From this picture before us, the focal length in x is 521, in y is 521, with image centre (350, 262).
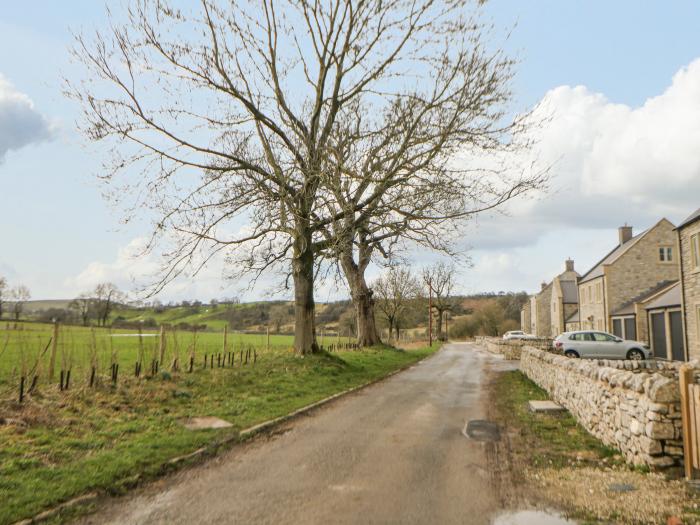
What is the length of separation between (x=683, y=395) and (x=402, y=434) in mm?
4442

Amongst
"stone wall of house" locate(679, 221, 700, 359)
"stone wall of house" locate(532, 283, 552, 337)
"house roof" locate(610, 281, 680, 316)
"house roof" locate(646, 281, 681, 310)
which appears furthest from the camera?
"stone wall of house" locate(532, 283, 552, 337)

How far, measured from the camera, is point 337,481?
6484 mm

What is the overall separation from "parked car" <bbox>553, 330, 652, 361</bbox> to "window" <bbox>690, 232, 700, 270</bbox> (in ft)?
17.3

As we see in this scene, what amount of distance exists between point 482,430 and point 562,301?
52081 mm

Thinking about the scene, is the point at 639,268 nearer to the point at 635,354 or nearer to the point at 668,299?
the point at 668,299

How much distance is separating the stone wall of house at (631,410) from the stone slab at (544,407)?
0.36 meters

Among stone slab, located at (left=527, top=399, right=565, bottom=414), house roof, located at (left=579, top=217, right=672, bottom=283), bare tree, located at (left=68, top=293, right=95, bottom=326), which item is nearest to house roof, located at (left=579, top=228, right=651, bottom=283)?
house roof, located at (left=579, top=217, right=672, bottom=283)

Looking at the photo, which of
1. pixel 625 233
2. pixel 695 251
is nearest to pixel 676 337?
pixel 695 251

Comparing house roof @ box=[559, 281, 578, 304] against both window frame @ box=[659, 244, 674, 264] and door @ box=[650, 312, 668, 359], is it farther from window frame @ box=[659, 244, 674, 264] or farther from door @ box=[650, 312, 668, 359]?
door @ box=[650, 312, 668, 359]

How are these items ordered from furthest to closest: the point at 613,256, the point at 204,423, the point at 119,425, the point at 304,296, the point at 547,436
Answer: the point at 613,256 → the point at 304,296 → the point at 204,423 → the point at 547,436 → the point at 119,425

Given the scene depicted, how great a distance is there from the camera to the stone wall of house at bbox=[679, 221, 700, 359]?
22.6 meters

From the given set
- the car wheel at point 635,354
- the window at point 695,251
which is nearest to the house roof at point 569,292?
the car wheel at point 635,354

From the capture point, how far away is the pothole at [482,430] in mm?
9125

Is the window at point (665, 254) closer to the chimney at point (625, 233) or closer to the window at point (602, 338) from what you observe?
the chimney at point (625, 233)
